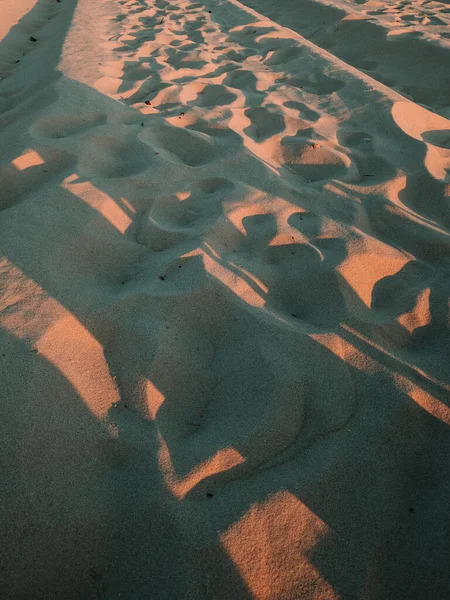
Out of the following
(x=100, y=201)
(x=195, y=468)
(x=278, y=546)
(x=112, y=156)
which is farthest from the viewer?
(x=112, y=156)

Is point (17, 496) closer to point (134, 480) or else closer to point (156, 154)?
point (134, 480)

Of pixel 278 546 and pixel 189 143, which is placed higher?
pixel 189 143

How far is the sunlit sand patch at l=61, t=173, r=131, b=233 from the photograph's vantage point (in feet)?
6.03

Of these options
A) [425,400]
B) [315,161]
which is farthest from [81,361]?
[315,161]

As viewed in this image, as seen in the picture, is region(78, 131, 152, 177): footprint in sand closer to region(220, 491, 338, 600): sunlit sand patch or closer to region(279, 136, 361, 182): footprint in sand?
region(279, 136, 361, 182): footprint in sand

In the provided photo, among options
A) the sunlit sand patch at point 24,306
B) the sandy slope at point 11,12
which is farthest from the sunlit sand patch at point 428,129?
the sandy slope at point 11,12

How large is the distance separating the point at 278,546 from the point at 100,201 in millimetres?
1452

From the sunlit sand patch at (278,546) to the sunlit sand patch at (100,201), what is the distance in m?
1.20

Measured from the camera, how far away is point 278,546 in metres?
1.05

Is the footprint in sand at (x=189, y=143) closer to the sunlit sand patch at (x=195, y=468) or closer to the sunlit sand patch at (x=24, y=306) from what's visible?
the sunlit sand patch at (x=24, y=306)

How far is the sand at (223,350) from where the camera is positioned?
3.40ft

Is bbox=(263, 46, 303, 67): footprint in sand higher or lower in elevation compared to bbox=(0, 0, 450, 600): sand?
higher

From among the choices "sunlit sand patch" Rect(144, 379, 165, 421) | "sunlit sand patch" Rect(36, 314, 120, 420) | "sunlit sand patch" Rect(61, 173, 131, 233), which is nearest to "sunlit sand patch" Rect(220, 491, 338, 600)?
"sunlit sand patch" Rect(144, 379, 165, 421)

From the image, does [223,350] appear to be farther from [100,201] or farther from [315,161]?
[315,161]
